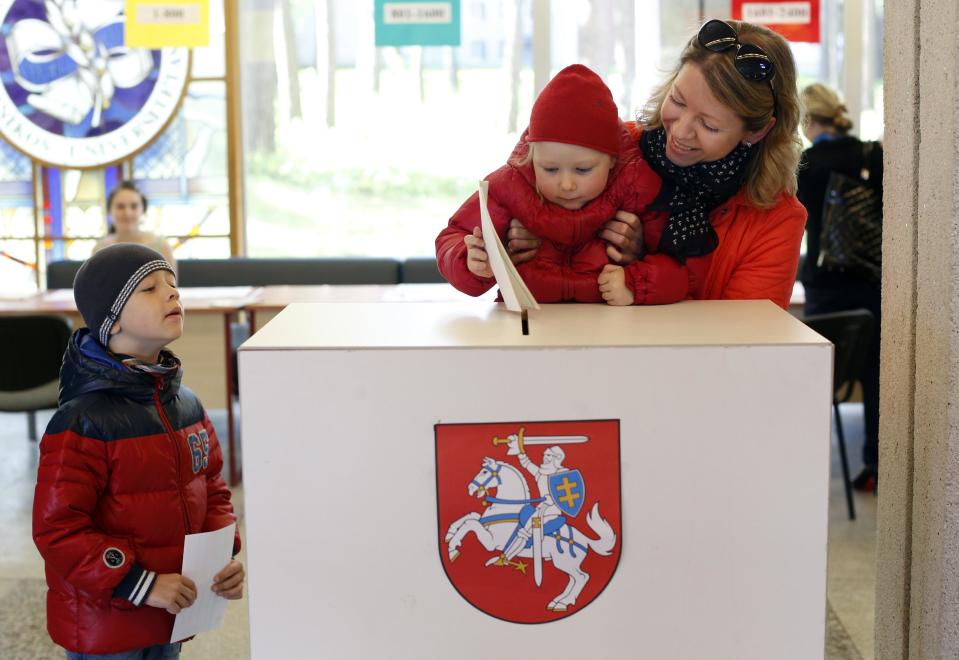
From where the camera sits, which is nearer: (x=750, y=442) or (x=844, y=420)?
(x=750, y=442)

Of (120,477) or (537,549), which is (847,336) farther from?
(537,549)

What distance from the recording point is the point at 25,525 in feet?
12.5

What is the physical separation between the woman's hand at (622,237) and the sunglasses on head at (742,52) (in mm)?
245

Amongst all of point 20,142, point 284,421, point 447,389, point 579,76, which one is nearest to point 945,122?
point 579,76

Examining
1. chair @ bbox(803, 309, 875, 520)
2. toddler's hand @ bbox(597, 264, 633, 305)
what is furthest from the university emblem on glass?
toddler's hand @ bbox(597, 264, 633, 305)

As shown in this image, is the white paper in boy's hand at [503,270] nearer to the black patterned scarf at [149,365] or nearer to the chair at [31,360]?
the black patterned scarf at [149,365]

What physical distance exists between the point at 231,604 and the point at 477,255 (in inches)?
86.5

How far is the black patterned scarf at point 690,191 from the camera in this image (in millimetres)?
1420

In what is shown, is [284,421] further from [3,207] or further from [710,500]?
[3,207]

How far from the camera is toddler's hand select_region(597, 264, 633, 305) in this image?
1.33 meters

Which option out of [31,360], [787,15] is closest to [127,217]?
[31,360]

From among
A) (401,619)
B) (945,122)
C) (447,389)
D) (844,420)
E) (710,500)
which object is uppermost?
(945,122)

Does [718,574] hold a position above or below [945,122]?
below

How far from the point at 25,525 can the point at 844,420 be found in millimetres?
3898
